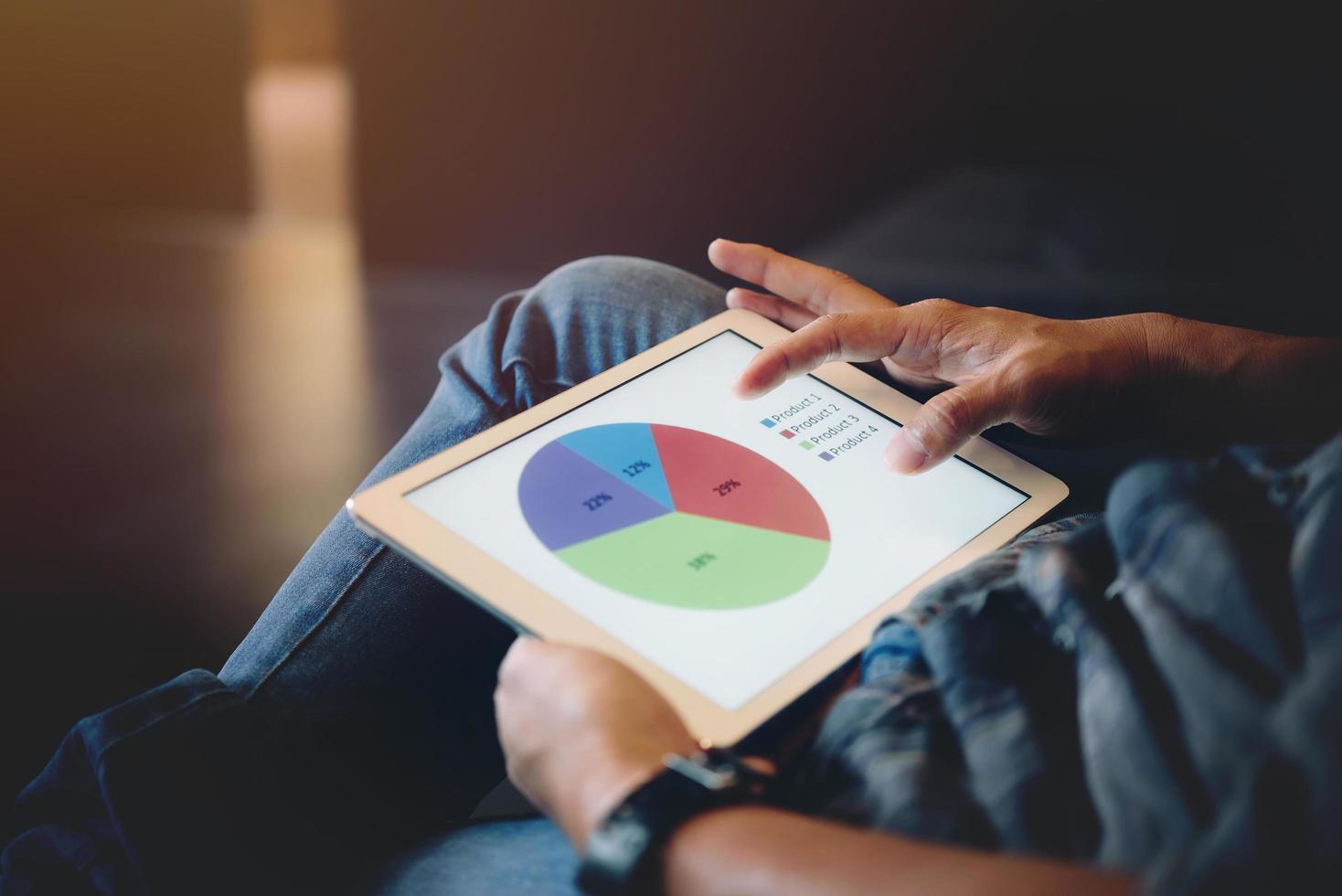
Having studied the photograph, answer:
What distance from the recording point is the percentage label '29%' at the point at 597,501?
0.59 meters

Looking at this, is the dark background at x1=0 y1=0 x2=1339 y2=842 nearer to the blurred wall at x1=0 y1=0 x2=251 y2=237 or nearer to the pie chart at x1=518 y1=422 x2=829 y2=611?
the blurred wall at x1=0 y1=0 x2=251 y2=237

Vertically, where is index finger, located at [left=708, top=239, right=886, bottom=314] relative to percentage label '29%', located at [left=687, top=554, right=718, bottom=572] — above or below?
above

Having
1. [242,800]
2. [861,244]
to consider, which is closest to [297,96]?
[861,244]

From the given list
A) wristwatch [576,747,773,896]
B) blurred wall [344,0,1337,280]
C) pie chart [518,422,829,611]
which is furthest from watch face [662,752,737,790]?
blurred wall [344,0,1337,280]

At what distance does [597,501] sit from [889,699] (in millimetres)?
209

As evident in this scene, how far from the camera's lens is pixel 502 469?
0.61 m

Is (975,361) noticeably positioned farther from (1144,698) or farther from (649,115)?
(649,115)

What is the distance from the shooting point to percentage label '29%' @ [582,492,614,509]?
592mm

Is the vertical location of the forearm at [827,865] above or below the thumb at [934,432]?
below

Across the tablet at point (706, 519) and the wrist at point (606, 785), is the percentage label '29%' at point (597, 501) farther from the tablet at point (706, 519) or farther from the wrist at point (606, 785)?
the wrist at point (606, 785)

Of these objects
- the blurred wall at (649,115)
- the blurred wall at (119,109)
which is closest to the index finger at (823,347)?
the blurred wall at (649,115)

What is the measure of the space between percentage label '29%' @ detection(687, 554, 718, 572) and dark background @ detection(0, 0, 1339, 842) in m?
0.89

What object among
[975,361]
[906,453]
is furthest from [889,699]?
[975,361]

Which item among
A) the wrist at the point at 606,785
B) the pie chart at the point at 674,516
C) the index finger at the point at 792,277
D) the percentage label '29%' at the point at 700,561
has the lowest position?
the wrist at the point at 606,785
